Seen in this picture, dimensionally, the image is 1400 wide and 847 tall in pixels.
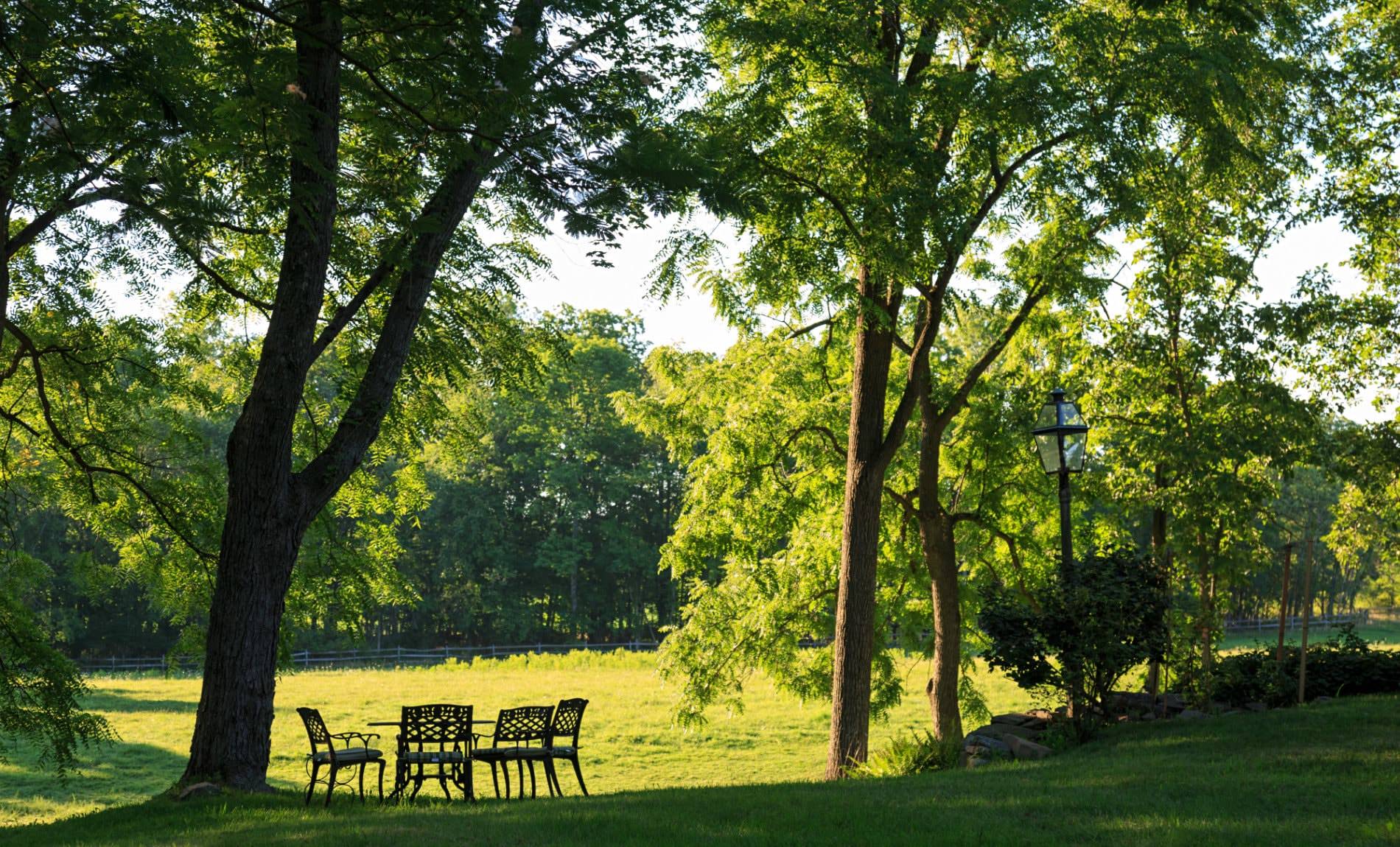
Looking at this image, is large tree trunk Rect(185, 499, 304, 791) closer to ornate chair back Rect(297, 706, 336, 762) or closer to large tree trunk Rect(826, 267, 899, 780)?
ornate chair back Rect(297, 706, 336, 762)

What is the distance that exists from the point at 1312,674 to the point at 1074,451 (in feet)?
13.5

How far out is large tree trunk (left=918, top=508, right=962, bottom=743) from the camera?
50.9 feet

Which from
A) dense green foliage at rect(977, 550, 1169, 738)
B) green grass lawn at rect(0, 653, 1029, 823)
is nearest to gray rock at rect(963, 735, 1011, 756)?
dense green foliage at rect(977, 550, 1169, 738)

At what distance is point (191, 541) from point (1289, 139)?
1281cm

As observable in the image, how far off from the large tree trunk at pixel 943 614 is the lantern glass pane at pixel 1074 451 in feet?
14.1

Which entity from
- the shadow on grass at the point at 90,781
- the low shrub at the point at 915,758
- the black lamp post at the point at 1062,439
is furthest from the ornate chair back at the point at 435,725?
the shadow on grass at the point at 90,781

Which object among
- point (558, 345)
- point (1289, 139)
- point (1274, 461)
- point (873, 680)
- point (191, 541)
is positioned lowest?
point (873, 680)

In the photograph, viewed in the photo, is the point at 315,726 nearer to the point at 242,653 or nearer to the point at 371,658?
the point at 242,653

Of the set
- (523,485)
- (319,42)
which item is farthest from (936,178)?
(523,485)

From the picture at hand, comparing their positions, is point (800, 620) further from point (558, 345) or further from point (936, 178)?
point (936, 178)

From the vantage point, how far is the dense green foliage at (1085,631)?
409 inches

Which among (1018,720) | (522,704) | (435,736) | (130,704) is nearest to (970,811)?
(1018,720)

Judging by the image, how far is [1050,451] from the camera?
11.5 meters

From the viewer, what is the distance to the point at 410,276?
34.9 feet
